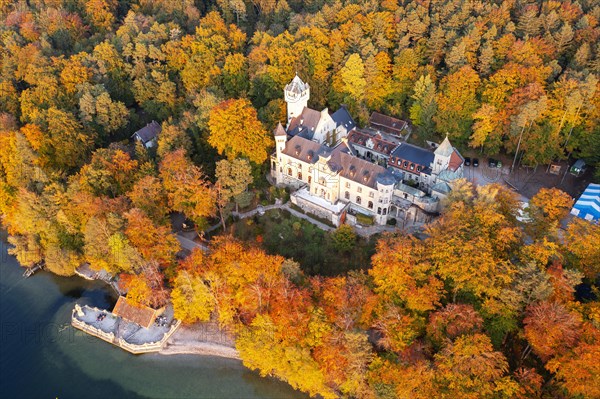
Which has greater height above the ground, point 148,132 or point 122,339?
point 148,132

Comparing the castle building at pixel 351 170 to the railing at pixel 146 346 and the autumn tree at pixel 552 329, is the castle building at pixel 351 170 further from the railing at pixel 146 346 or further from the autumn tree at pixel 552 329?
the railing at pixel 146 346

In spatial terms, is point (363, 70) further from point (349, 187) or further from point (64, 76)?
point (64, 76)

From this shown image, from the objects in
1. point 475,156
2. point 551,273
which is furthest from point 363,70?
point 551,273

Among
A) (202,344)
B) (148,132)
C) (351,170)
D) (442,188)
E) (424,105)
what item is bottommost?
(202,344)

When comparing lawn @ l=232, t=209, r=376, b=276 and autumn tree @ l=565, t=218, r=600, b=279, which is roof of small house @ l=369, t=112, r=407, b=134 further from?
autumn tree @ l=565, t=218, r=600, b=279

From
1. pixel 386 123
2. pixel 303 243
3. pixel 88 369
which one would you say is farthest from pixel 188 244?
pixel 386 123

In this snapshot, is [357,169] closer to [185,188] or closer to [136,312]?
[185,188]

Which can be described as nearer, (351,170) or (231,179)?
(351,170)

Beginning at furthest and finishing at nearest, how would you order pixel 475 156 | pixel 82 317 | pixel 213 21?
pixel 213 21 → pixel 475 156 → pixel 82 317
